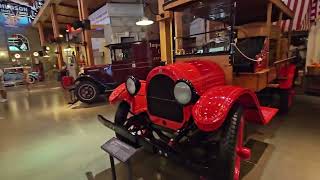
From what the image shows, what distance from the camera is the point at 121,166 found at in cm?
253

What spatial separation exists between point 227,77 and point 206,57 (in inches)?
14.6

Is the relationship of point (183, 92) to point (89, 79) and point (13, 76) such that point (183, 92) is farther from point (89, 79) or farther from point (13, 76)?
point (13, 76)

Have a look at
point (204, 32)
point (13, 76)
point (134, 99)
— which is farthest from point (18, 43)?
point (204, 32)

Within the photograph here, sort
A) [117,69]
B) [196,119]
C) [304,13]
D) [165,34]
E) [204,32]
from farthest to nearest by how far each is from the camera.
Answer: [304,13], [117,69], [165,34], [204,32], [196,119]

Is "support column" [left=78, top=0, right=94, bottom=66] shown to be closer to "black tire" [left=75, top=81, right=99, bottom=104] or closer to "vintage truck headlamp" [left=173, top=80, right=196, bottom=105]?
"black tire" [left=75, top=81, right=99, bottom=104]

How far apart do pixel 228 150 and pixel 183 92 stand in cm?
61

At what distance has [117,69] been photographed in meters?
6.46

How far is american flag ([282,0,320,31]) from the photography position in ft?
21.2

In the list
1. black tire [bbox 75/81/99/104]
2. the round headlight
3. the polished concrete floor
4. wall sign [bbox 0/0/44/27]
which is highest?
wall sign [bbox 0/0/44/27]

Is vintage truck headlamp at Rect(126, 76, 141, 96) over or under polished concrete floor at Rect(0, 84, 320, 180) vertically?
over

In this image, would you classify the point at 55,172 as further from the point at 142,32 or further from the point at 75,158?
the point at 142,32

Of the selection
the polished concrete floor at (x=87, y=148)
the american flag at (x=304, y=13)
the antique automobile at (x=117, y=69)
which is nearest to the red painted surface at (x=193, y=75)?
the polished concrete floor at (x=87, y=148)

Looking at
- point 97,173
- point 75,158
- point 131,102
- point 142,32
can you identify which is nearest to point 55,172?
point 75,158

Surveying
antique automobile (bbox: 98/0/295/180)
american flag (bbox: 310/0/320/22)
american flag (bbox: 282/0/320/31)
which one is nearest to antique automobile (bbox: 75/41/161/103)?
antique automobile (bbox: 98/0/295/180)
